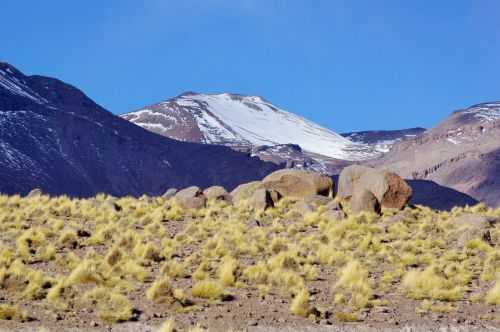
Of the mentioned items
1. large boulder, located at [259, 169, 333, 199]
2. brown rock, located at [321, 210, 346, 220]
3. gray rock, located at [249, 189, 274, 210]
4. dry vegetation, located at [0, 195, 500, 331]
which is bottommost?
dry vegetation, located at [0, 195, 500, 331]

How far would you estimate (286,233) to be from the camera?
24781mm

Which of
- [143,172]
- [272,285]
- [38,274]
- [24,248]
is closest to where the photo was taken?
[38,274]

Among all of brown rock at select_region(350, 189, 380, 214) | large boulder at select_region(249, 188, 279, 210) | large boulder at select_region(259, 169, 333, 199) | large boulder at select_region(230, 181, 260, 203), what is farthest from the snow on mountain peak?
brown rock at select_region(350, 189, 380, 214)

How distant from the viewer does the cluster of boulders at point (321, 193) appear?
95.1ft

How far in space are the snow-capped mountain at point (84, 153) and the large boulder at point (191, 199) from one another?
94528 mm

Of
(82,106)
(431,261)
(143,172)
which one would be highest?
(82,106)

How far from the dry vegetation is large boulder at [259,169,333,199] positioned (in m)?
4.71

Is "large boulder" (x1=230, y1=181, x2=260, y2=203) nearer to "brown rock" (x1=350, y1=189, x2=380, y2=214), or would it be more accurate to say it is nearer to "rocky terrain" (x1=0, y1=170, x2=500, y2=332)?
"rocky terrain" (x1=0, y1=170, x2=500, y2=332)

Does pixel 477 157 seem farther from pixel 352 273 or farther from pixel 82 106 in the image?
pixel 352 273

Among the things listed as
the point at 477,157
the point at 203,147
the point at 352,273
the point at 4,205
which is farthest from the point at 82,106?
the point at 352,273

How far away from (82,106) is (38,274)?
17493 centimetres

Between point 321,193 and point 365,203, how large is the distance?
436 centimetres

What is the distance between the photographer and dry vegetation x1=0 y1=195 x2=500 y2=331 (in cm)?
1511

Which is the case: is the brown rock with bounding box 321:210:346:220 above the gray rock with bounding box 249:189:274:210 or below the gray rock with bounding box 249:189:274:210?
below
